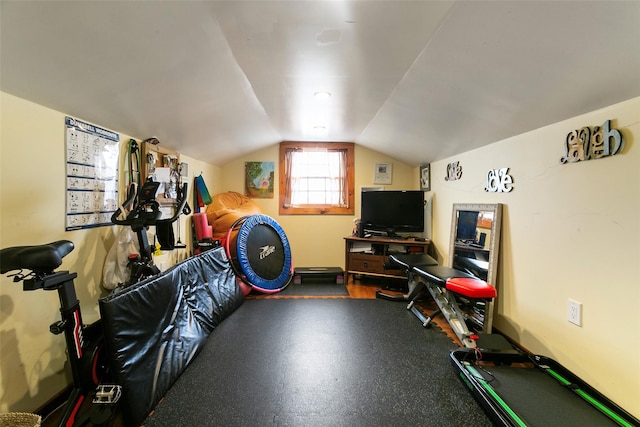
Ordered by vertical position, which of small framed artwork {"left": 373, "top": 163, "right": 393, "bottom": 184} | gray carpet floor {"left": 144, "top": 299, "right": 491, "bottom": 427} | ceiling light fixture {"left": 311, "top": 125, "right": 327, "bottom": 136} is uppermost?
ceiling light fixture {"left": 311, "top": 125, "right": 327, "bottom": 136}

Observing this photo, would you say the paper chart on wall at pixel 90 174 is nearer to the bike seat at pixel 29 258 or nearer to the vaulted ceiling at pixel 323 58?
the vaulted ceiling at pixel 323 58

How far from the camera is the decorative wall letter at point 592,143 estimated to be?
4.48ft

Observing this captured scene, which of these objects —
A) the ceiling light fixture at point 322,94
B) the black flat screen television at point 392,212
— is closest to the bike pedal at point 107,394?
the ceiling light fixture at point 322,94

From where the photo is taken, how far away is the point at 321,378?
1664 millimetres

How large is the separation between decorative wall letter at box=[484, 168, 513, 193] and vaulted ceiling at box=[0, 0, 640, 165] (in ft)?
0.98

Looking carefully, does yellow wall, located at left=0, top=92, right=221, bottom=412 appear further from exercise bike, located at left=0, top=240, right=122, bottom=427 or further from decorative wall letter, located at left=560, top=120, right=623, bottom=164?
decorative wall letter, located at left=560, top=120, right=623, bottom=164

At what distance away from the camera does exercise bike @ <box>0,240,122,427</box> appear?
3.56ft

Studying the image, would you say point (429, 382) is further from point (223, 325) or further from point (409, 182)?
point (409, 182)

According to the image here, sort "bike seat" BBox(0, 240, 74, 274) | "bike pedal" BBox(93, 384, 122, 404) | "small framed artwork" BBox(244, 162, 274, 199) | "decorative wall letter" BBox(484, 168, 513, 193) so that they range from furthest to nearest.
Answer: "small framed artwork" BBox(244, 162, 274, 199) → "decorative wall letter" BBox(484, 168, 513, 193) → "bike pedal" BBox(93, 384, 122, 404) → "bike seat" BBox(0, 240, 74, 274)

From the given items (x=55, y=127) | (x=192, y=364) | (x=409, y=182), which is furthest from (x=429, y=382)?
(x=409, y=182)

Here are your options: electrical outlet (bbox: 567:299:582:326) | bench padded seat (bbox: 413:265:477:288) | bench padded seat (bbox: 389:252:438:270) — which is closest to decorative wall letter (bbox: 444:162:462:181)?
bench padded seat (bbox: 389:252:438:270)

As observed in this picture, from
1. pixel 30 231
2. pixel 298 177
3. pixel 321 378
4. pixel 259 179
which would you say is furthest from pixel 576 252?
pixel 259 179

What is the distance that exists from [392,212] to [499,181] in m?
1.55

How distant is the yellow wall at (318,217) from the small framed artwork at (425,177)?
9.2 inches
